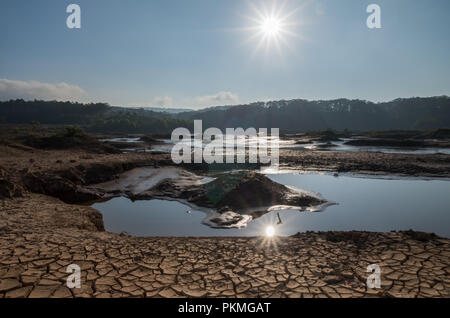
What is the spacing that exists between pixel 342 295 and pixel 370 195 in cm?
869

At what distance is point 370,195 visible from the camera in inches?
422

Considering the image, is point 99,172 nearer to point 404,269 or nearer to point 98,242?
point 98,242

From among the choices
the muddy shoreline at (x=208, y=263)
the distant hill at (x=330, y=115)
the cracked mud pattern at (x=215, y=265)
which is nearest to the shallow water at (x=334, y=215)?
the muddy shoreline at (x=208, y=263)

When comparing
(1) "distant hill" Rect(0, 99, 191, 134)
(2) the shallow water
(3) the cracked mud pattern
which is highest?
(1) "distant hill" Rect(0, 99, 191, 134)

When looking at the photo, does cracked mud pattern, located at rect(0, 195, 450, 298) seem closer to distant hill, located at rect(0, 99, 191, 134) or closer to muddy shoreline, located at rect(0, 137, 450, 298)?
muddy shoreline, located at rect(0, 137, 450, 298)

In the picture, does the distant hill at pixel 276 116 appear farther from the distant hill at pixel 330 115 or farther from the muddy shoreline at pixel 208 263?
the muddy shoreline at pixel 208 263

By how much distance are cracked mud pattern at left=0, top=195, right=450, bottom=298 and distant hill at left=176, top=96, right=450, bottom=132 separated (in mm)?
92417

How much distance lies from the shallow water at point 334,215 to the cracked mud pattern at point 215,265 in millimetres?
1853

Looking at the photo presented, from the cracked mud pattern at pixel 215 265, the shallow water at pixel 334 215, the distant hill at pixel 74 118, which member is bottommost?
the shallow water at pixel 334 215

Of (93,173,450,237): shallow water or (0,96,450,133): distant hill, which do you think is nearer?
(93,173,450,237): shallow water

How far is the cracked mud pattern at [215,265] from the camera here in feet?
11.4

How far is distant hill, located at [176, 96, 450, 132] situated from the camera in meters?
91.9


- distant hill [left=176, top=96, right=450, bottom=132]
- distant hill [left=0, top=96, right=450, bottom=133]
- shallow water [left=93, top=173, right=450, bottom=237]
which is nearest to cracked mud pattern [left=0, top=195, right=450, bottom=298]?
shallow water [left=93, top=173, right=450, bottom=237]

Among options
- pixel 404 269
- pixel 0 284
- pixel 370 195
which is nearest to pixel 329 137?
pixel 370 195
